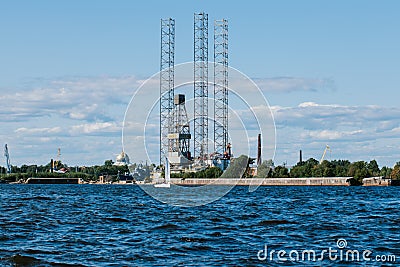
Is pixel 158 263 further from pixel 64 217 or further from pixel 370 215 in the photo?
pixel 370 215

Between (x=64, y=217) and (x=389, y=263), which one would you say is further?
(x=64, y=217)

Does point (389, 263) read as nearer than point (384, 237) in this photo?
Yes

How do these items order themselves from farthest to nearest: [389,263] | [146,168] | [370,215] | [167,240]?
[146,168]
[370,215]
[167,240]
[389,263]

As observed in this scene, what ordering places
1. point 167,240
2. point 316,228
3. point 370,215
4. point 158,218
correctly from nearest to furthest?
point 167,240
point 316,228
point 158,218
point 370,215

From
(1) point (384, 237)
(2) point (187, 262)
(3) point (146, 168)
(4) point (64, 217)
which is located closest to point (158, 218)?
(4) point (64, 217)

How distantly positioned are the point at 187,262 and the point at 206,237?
9142mm

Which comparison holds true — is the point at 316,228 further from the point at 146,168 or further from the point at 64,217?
the point at 146,168

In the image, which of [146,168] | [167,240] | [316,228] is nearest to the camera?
[167,240]

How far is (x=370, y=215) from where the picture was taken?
63.7m

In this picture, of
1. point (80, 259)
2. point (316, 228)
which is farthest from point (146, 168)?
point (80, 259)

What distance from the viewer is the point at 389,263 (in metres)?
34.5

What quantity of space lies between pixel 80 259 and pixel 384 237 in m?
18.4

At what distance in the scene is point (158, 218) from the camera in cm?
5922

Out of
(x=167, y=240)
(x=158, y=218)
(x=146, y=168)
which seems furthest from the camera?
(x=146, y=168)
